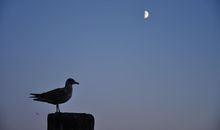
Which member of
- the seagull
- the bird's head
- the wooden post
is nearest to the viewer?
the wooden post

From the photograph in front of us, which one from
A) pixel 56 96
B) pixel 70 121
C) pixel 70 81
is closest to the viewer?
pixel 70 121

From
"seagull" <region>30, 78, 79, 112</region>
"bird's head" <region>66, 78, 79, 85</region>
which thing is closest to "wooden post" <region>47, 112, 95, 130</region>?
"seagull" <region>30, 78, 79, 112</region>

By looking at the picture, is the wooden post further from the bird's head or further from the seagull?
the bird's head

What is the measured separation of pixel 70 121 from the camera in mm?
4605

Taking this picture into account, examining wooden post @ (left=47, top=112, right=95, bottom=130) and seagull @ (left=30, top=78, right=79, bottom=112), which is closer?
wooden post @ (left=47, top=112, right=95, bottom=130)

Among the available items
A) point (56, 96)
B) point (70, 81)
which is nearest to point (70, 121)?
point (56, 96)

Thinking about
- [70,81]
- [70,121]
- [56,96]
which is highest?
[70,81]

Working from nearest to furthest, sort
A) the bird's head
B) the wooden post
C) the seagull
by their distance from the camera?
the wooden post < the seagull < the bird's head

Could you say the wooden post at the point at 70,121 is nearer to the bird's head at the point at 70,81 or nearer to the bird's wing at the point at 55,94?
the bird's wing at the point at 55,94

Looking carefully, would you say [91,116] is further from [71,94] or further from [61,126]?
[71,94]

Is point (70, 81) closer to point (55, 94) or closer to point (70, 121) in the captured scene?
point (55, 94)

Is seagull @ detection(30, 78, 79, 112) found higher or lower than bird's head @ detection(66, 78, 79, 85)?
lower

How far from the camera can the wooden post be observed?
180 inches

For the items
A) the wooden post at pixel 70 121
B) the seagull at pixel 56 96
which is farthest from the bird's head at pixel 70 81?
the wooden post at pixel 70 121
